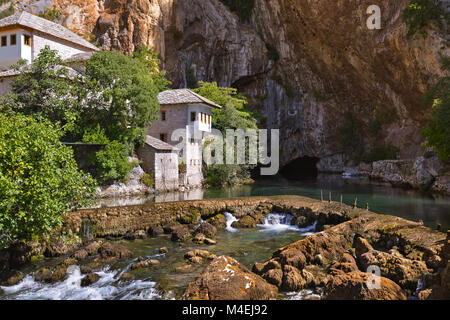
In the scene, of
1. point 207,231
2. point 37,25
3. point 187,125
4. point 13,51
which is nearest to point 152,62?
point 37,25

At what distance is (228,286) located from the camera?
377 inches

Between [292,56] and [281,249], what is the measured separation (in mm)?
44616

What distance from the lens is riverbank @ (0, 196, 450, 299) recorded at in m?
10.7

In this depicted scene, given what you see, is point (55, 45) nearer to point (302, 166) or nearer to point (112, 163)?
point (112, 163)

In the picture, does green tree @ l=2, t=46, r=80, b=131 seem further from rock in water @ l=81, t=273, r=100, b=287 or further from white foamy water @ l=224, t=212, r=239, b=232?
rock in water @ l=81, t=273, r=100, b=287

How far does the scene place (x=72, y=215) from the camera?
17219 mm

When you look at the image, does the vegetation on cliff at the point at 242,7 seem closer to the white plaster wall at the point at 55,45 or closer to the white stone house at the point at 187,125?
the white stone house at the point at 187,125

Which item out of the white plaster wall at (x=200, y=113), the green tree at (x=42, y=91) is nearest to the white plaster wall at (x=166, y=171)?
the white plaster wall at (x=200, y=113)

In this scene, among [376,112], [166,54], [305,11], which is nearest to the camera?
[305,11]

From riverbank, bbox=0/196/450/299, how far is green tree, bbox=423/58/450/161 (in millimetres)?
13578

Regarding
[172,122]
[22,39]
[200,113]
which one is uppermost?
[22,39]

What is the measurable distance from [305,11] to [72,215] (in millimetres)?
40955
